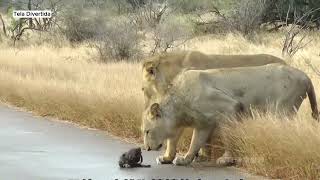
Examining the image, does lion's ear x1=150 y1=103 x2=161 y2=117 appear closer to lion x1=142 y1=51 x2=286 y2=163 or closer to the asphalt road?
the asphalt road

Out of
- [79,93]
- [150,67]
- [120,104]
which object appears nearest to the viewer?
[150,67]

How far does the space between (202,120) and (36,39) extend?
32547 millimetres

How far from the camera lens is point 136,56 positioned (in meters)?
27.0

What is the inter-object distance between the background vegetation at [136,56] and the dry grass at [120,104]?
0.01 metres

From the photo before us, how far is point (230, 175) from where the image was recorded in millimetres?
8781

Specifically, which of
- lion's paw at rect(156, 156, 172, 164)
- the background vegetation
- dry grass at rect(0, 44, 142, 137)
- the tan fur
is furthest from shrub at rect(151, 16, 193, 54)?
lion's paw at rect(156, 156, 172, 164)

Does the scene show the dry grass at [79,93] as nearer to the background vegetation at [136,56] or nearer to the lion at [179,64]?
the background vegetation at [136,56]

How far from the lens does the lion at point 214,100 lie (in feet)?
31.0

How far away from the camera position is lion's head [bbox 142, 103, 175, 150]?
945 centimetres

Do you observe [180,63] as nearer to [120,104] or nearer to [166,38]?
[120,104]

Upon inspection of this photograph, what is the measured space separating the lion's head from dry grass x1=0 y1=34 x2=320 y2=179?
31.4 inches

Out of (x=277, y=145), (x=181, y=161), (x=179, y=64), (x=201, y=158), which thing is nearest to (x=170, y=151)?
(x=181, y=161)

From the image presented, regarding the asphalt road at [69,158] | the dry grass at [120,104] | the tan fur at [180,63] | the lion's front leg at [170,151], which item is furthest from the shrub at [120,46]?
the lion's front leg at [170,151]

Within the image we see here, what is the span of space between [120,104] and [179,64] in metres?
1.74
